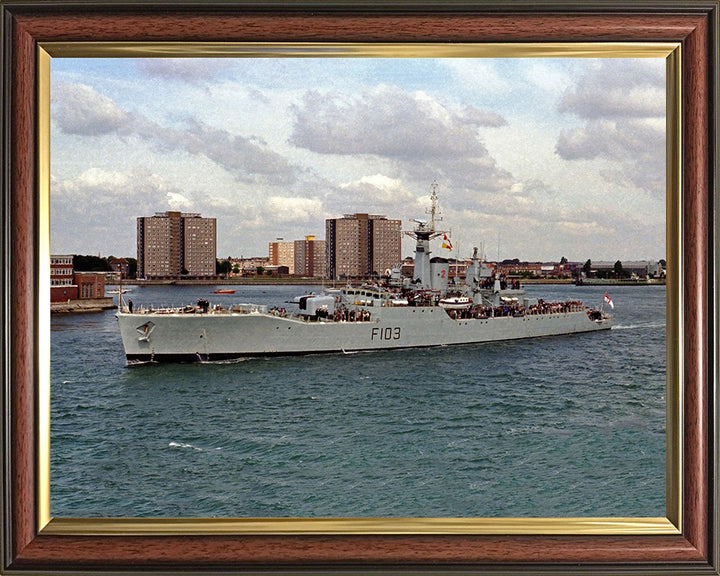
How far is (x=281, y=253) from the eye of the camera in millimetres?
3842

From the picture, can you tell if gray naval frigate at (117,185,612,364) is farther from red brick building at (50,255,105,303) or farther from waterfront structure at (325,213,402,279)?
red brick building at (50,255,105,303)

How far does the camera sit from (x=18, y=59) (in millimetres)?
2145

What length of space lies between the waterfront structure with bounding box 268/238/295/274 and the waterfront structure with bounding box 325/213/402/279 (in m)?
0.33

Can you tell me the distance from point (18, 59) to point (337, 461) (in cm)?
266

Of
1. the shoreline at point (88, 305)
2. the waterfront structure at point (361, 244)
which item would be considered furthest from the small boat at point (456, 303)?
the shoreline at point (88, 305)

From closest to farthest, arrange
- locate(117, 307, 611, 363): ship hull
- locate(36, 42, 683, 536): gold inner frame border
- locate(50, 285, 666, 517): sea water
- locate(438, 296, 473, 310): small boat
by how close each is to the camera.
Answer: locate(36, 42, 683, 536): gold inner frame border → locate(50, 285, 666, 517): sea water → locate(117, 307, 611, 363): ship hull → locate(438, 296, 473, 310): small boat

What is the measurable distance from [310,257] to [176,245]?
0.96 metres

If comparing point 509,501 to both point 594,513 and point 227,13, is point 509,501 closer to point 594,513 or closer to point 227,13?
point 594,513

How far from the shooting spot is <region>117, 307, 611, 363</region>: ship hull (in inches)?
380

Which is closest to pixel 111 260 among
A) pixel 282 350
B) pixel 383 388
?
pixel 383 388

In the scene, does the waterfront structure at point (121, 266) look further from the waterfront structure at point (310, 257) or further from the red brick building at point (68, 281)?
the waterfront structure at point (310, 257)

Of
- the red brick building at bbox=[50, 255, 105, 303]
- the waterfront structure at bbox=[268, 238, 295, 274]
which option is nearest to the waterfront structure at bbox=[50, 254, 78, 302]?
the red brick building at bbox=[50, 255, 105, 303]

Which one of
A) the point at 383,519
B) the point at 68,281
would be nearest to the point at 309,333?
the point at 68,281

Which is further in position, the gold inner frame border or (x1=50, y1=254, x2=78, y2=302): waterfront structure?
(x1=50, y1=254, x2=78, y2=302): waterfront structure
